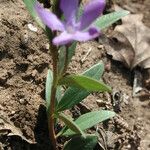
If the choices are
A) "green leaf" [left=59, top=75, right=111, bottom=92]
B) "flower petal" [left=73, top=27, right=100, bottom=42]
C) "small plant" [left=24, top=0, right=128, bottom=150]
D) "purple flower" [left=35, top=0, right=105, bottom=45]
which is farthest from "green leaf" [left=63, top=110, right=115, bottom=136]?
"flower petal" [left=73, top=27, right=100, bottom=42]

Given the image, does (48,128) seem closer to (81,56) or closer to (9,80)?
(9,80)

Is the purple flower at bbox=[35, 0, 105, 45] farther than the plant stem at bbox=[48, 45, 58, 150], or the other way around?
the plant stem at bbox=[48, 45, 58, 150]

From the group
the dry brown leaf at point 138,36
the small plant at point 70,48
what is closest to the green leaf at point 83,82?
the small plant at point 70,48

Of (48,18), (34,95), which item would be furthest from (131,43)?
(48,18)

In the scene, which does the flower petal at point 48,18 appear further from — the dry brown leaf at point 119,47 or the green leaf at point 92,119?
the dry brown leaf at point 119,47

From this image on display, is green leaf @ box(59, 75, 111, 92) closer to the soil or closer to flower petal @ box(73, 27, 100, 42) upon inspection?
flower petal @ box(73, 27, 100, 42)

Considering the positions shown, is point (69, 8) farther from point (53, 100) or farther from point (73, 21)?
point (53, 100)
